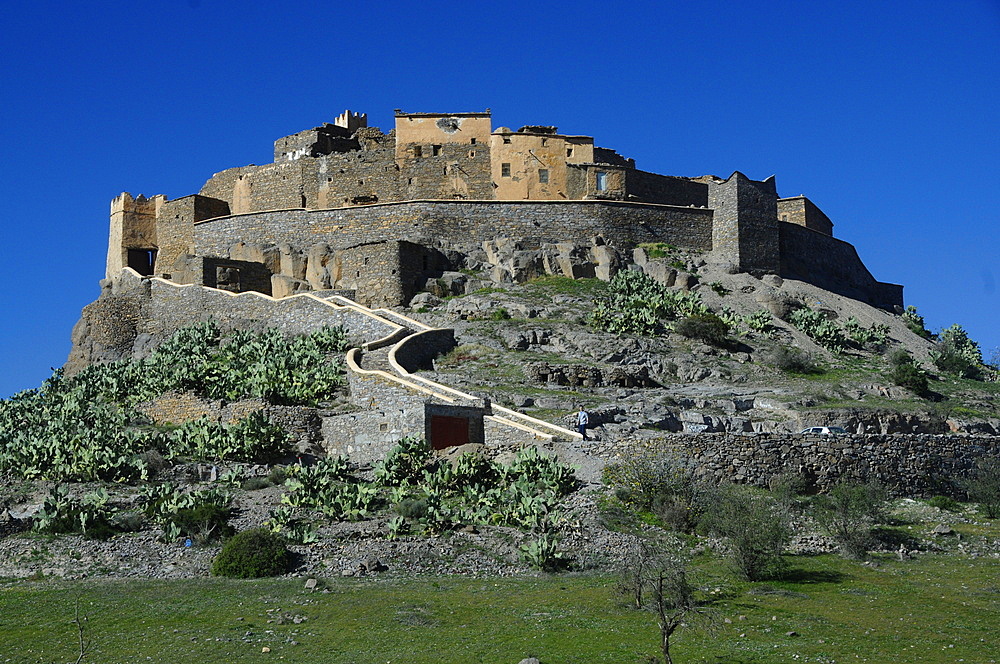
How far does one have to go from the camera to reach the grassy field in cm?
1534

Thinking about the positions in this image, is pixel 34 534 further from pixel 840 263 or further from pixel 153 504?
pixel 840 263

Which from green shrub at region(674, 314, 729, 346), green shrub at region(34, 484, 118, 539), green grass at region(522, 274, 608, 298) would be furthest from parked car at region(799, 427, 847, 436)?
green grass at region(522, 274, 608, 298)

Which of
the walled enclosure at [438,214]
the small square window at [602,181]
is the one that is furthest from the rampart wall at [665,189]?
the small square window at [602,181]

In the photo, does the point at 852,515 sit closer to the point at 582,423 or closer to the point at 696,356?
the point at 582,423

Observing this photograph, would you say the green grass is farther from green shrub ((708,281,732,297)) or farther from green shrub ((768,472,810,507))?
green shrub ((768,472,810,507))

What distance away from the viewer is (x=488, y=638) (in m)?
16.0

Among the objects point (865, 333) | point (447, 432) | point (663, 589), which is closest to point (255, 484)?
point (447, 432)

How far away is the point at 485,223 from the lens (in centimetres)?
4850

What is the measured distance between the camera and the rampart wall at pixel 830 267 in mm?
51375

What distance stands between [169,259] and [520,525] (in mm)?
35202

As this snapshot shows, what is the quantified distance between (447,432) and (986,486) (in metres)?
12.6

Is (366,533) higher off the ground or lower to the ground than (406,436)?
lower

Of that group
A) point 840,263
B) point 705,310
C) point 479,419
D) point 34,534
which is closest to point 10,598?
point 34,534

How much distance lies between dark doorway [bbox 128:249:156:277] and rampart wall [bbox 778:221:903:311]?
29280mm
